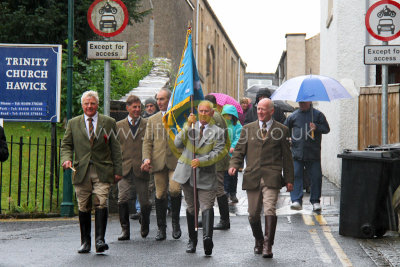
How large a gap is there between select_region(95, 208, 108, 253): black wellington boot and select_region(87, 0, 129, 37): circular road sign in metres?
3.50

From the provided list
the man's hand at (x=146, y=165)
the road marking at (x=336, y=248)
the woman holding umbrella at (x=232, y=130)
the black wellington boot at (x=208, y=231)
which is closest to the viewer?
the road marking at (x=336, y=248)

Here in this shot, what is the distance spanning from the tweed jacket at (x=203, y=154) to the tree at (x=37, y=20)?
10.6 meters

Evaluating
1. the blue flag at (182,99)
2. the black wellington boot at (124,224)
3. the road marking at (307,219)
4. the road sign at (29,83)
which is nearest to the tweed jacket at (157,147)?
the blue flag at (182,99)

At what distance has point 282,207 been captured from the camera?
12.0 meters

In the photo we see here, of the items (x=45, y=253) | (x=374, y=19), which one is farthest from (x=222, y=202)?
(x=374, y=19)

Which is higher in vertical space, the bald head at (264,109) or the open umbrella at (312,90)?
the open umbrella at (312,90)

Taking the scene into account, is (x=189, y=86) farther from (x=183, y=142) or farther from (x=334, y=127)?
(x=334, y=127)

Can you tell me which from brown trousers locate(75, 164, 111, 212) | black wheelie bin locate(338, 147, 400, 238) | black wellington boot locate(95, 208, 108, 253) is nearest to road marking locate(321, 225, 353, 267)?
black wheelie bin locate(338, 147, 400, 238)

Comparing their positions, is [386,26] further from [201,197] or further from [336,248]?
[201,197]

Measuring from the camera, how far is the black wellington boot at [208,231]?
764 centimetres

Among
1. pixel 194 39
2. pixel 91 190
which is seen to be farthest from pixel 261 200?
pixel 194 39

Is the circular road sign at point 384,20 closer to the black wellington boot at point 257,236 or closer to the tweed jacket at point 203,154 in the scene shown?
the tweed jacket at point 203,154

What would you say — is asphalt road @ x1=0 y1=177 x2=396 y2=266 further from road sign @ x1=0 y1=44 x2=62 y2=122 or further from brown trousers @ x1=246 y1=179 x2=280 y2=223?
road sign @ x1=0 y1=44 x2=62 y2=122

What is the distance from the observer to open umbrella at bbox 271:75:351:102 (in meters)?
11.6
